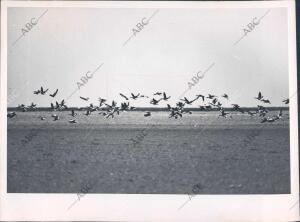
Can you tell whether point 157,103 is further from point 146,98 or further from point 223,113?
point 223,113

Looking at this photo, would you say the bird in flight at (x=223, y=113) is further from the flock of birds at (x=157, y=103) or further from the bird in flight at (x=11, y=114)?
the bird in flight at (x=11, y=114)

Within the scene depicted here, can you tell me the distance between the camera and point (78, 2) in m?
1.17

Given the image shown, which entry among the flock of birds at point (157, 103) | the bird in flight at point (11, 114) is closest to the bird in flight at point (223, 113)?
the flock of birds at point (157, 103)

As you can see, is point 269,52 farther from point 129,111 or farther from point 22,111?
point 22,111

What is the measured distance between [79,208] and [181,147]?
372 millimetres

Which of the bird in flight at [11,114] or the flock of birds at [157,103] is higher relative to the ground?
the flock of birds at [157,103]

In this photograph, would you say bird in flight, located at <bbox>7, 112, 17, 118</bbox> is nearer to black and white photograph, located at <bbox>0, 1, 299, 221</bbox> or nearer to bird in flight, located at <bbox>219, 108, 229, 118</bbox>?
black and white photograph, located at <bbox>0, 1, 299, 221</bbox>

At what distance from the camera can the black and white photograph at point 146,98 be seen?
1148 mm

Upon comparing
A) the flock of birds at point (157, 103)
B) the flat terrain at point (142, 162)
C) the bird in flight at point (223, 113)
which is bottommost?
the flat terrain at point (142, 162)

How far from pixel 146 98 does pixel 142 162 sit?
0.70 feet

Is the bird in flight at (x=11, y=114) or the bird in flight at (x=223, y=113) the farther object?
the bird in flight at (x=223, y=113)

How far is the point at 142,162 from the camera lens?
3.88 ft

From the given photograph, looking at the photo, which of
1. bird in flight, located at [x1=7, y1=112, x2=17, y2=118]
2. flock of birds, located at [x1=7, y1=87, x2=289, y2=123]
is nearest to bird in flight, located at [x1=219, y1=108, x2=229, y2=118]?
flock of birds, located at [x1=7, y1=87, x2=289, y2=123]

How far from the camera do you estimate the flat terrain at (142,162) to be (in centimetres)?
116
